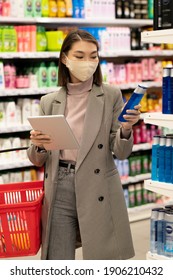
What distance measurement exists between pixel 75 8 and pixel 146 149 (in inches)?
77.9

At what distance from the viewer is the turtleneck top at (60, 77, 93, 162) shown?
3396 millimetres

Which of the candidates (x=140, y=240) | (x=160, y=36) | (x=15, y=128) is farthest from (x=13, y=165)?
(x=160, y=36)

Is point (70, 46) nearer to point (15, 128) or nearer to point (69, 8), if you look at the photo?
point (15, 128)

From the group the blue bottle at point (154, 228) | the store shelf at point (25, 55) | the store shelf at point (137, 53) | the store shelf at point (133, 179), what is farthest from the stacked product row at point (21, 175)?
the blue bottle at point (154, 228)

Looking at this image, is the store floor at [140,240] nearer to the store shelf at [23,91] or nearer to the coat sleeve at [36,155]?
the store shelf at [23,91]

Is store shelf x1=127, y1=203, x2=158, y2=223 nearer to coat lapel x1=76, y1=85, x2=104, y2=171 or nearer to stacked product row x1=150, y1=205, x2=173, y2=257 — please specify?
stacked product row x1=150, y1=205, x2=173, y2=257

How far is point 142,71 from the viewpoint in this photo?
7.40m

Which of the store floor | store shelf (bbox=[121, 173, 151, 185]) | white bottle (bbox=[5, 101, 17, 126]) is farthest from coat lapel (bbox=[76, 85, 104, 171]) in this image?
store shelf (bbox=[121, 173, 151, 185])

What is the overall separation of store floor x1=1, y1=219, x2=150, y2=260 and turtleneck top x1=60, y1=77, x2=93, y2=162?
2529 millimetres

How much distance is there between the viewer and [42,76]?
6.40 meters

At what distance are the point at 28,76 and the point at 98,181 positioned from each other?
3.17m

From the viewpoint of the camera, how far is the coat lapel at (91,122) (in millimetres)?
3346

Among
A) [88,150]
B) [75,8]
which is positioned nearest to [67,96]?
[88,150]

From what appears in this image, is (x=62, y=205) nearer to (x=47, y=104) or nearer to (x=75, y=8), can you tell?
(x=47, y=104)
